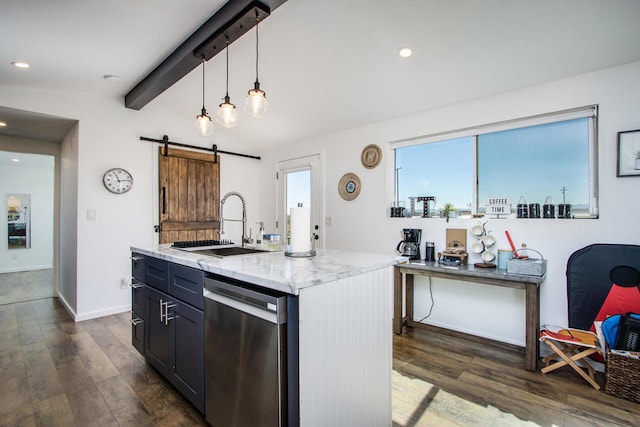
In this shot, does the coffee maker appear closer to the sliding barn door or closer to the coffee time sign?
the coffee time sign

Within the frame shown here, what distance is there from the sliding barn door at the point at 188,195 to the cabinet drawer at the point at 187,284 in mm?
2610

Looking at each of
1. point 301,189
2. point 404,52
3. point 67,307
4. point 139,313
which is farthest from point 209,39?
point 67,307

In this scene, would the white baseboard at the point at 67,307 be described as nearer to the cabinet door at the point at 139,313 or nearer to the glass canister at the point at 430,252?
the cabinet door at the point at 139,313

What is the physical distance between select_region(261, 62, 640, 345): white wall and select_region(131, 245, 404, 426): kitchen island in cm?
162

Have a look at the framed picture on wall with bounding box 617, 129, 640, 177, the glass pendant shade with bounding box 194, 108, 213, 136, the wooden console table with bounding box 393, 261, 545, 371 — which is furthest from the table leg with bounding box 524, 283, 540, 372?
the glass pendant shade with bounding box 194, 108, 213, 136

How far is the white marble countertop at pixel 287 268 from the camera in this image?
126cm

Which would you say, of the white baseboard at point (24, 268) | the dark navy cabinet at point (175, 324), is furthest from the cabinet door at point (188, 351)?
the white baseboard at point (24, 268)

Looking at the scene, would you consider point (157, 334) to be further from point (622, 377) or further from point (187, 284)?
point (622, 377)

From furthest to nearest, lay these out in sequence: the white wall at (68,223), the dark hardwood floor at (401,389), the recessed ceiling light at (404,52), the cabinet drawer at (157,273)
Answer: the white wall at (68,223) → the recessed ceiling light at (404,52) → the cabinet drawer at (157,273) → the dark hardwood floor at (401,389)

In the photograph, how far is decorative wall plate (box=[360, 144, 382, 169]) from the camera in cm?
371

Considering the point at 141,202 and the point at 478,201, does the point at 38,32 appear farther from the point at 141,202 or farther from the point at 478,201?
the point at 478,201

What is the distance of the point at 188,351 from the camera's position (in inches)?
73.7

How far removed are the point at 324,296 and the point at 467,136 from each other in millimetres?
2580

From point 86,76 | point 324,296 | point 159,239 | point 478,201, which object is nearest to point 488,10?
point 478,201
